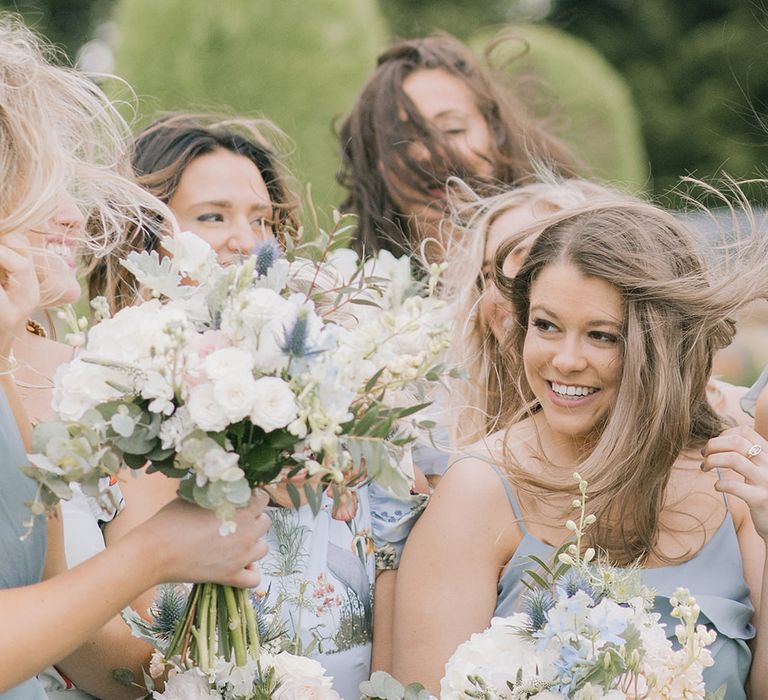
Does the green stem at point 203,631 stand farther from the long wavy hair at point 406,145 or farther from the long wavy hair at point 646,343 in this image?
the long wavy hair at point 406,145

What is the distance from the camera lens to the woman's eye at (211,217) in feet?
13.6

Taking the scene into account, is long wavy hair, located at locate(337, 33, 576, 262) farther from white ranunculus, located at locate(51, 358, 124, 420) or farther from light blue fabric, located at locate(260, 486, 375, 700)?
white ranunculus, located at locate(51, 358, 124, 420)

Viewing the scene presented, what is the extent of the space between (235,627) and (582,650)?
2.26 ft

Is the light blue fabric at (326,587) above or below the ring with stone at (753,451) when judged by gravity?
below

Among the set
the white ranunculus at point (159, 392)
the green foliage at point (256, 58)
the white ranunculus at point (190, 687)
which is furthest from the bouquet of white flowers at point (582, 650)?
the green foliage at point (256, 58)

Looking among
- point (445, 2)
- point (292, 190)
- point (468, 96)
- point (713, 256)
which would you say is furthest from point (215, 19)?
point (445, 2)

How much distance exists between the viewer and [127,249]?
4.04 metres

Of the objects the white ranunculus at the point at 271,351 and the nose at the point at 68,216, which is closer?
the white ranunculus at the point at 271,351

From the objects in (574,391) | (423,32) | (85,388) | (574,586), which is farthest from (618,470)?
(423,32)

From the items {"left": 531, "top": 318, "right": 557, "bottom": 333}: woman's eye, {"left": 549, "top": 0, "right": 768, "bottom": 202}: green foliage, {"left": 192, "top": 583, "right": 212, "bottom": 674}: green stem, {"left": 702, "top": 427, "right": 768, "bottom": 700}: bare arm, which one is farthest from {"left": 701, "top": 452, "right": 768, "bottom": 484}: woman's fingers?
{"left": 549, "top": 0, "right": 768, "bottom": 202}: green foliage

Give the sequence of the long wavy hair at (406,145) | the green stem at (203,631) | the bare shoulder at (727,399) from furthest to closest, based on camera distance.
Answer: the long wavy hair at (406,145), the bare shoulder at (727,399), the green stem at (203,631)

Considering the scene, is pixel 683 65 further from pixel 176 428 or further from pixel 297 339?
pixel 176 428

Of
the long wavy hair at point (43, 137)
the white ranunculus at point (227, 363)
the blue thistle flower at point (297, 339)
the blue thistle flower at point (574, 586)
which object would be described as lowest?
the blue thistle flower at point (574, 586)

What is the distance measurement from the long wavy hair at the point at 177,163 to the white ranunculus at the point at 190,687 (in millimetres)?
1689
